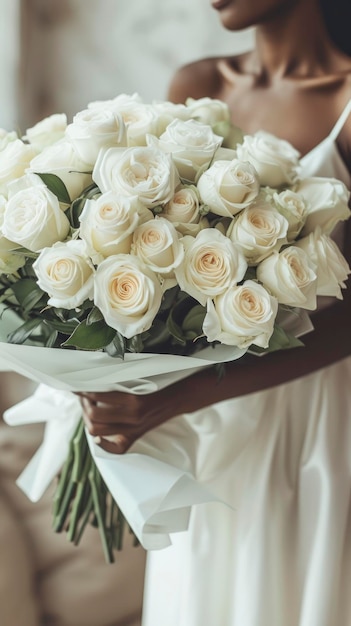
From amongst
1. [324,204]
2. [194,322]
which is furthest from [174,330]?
[324,204]

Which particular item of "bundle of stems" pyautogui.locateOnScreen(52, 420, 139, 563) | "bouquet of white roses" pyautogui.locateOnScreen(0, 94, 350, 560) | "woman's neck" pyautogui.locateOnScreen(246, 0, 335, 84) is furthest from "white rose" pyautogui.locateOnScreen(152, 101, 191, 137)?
"bundle of stems" pyautogui.locateOnScreen(52, 420, 139, 563)

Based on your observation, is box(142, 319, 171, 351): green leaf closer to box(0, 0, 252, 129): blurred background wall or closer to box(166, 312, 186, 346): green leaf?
box(166, 312, 186, 346): green leaf

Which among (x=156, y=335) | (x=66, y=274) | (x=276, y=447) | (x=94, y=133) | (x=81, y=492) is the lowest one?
(x=81, y=492)

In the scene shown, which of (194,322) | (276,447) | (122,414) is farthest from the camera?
(276,447)

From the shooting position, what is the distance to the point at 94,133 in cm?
66

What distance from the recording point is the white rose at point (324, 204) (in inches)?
29.5

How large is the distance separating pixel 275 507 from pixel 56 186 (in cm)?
55

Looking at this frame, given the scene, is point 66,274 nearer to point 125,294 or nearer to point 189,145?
point 125,294

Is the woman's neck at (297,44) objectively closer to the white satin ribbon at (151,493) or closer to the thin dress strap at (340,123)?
the thin dress strap at (340,123)

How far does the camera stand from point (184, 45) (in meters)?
1.60

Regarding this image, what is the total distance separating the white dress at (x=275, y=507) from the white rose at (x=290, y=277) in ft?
0.98

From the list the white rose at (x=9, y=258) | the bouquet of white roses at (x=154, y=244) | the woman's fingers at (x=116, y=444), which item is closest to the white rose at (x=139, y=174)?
the bouquet of white roses at (x=154, y=244)

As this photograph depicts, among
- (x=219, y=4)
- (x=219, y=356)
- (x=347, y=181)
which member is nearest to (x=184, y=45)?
(x=219, y=4)

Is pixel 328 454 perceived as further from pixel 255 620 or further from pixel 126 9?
pixel 126 9
